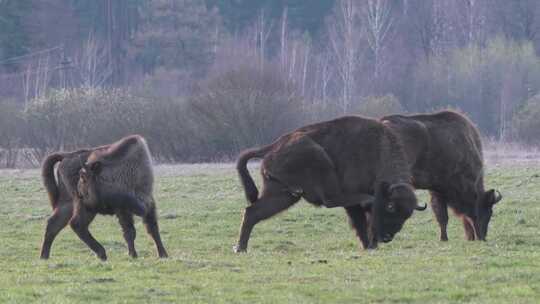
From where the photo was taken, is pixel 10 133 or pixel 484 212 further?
pixel 10 133

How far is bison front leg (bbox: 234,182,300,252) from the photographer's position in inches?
653

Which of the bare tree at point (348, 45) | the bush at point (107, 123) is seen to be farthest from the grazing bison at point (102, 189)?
the bare tree at point (348, 45)

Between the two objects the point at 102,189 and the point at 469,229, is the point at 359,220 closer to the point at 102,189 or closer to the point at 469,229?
the point at 469,229

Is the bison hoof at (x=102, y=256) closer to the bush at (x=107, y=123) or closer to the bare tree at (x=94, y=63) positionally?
the bush at (x=107, y=123)

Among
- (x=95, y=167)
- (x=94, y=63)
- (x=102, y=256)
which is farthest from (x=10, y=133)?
(x=102, y=256)

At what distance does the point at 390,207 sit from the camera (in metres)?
16.8

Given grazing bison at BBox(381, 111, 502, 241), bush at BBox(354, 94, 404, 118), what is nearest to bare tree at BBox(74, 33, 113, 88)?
bush at BBox(354, 94, 404, 118)

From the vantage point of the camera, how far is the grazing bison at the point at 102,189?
15531 mm

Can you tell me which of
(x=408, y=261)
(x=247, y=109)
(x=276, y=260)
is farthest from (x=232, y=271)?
(x=247, y=109)

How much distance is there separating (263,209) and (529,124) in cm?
3516

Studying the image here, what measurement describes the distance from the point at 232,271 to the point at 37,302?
2.65 meters

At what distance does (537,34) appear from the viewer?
78.7 meters

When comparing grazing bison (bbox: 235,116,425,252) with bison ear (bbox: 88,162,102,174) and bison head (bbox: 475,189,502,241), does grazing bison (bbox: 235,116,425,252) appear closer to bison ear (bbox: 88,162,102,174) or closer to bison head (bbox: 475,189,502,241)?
bison head (bbox: 475,189,502,241)

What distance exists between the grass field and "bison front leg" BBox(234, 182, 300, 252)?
32cm
